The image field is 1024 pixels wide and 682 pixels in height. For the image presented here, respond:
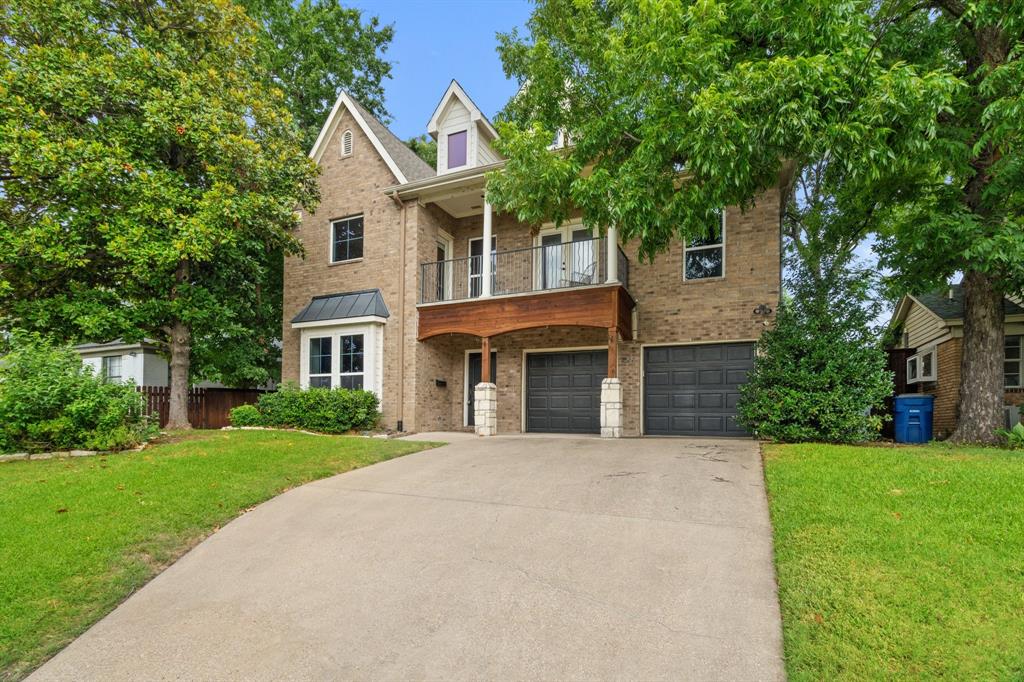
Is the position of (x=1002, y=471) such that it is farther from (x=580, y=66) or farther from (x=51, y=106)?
(x=51, y=106)

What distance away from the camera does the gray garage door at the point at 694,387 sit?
11.5 m

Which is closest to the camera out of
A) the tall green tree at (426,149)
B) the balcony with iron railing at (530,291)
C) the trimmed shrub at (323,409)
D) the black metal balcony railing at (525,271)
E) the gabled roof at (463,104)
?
the balcony with iron railing at (530,291)

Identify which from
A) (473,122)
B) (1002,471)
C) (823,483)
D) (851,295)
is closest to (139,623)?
(823,483)

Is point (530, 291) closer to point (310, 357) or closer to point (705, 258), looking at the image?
point (705, 258)

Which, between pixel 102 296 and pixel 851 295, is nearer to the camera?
pixel 851 295

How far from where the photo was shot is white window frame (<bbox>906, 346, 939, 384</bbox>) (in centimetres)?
1402

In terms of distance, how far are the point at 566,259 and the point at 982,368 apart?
8.39 metres

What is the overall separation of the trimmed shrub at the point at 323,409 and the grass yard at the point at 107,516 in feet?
10.5

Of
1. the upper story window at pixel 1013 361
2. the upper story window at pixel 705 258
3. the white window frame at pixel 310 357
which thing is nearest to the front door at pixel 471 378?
the white window frame at pixel 310 357

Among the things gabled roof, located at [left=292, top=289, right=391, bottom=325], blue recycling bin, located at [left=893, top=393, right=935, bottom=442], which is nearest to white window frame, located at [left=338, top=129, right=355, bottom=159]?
gabled roof, located at [left=292, top=289, right=391, bottom=325]

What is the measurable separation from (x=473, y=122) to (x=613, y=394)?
874 cm

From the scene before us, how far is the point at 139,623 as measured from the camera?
3.73m

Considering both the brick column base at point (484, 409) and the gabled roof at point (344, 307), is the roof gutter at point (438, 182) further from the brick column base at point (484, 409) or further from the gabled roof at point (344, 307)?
the brick column base at point (484, 409)

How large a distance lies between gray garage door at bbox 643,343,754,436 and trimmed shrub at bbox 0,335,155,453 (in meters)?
10.6
